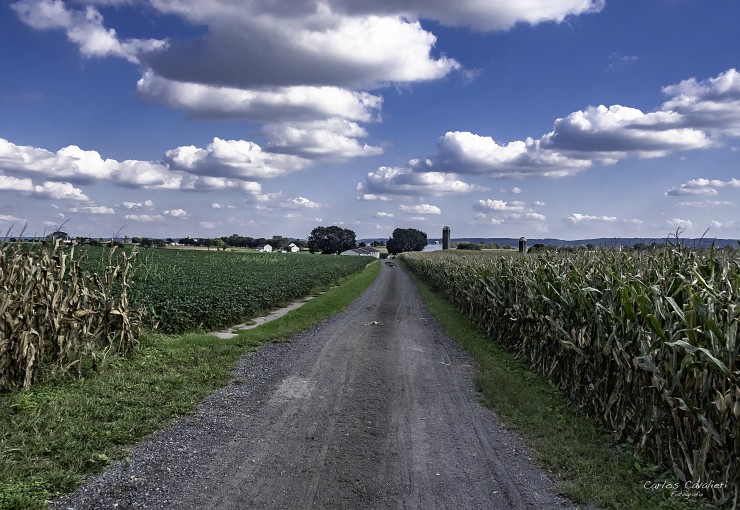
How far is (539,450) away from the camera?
21.7 ft

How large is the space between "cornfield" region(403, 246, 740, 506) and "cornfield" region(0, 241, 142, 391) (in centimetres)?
873

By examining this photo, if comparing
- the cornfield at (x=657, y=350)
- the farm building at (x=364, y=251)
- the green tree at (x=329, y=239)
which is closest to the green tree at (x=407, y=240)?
the farm building at (x=364, y=251)

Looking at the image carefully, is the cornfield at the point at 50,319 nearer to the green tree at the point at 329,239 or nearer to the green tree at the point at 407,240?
the green tree at the point at 329,239

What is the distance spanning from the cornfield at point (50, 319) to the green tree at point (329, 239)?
15458cm

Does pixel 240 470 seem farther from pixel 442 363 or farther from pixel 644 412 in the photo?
pixel 442 363

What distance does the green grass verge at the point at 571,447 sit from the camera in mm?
5285

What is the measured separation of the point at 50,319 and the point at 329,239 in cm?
15783

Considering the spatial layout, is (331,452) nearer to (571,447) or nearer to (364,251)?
(571,447)

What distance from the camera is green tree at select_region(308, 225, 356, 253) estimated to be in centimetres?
16538

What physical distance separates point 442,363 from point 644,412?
572cm

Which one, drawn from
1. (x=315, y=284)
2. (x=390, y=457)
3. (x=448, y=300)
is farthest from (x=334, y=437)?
(x=315, y=284)

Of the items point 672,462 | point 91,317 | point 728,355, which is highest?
point 728,355

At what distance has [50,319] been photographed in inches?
349

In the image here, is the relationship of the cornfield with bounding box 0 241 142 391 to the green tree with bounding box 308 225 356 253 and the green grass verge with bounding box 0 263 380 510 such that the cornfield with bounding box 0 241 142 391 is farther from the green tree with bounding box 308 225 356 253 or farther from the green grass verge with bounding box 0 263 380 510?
the green tree with bounding box 308 225 356 253
